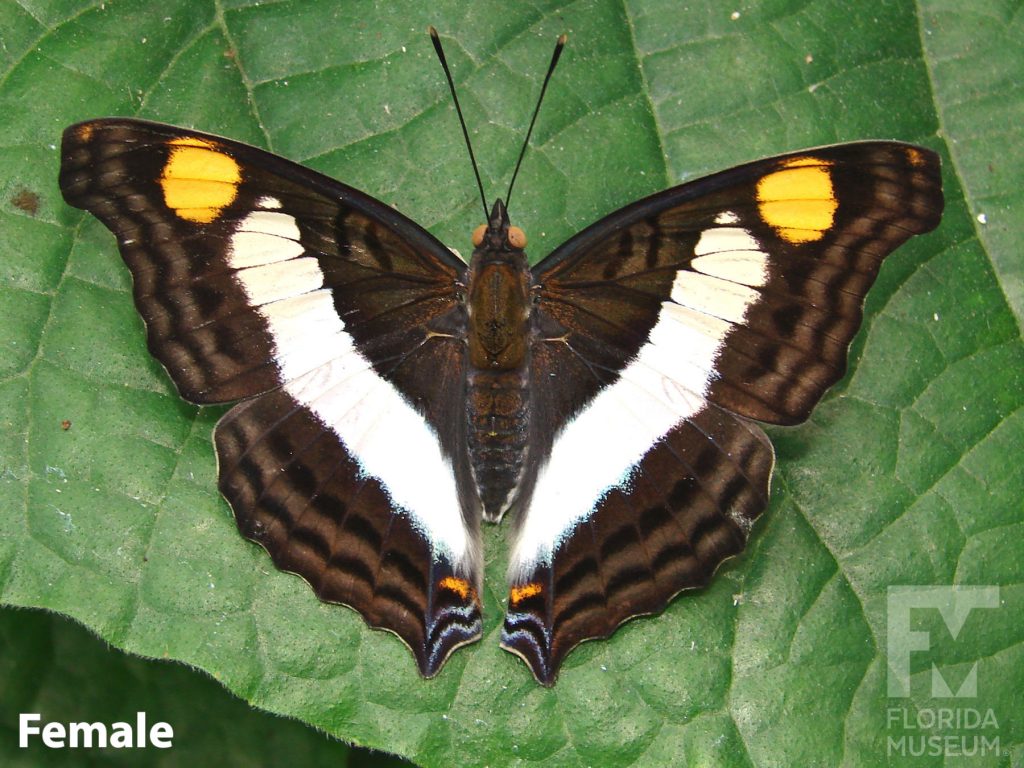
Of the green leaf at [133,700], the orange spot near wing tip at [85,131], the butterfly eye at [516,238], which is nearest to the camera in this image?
the orange spot near wing tip at [85,131]

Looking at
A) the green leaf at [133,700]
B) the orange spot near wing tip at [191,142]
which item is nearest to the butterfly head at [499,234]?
the orange spot near wing tip at [191,142]

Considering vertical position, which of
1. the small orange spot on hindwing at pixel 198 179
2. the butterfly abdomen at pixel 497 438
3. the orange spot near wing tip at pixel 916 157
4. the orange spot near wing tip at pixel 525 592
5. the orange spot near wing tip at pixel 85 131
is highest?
the orange spot near wing tip at pixel 85 131

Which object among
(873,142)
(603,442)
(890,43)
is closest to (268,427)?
(603,442)

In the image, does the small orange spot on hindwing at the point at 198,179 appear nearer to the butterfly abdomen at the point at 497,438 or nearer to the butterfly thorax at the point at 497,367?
the butterfly thorax at the point at 497,367

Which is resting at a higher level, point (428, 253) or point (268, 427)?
point (428, 253)

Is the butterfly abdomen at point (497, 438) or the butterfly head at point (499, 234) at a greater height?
the butterfly head at point (499, 234)

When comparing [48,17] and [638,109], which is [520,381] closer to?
[638,109]

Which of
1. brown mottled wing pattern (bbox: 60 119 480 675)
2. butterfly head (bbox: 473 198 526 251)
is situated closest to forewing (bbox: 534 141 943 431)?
butterfly head (bbox: 473 198 526 251)
